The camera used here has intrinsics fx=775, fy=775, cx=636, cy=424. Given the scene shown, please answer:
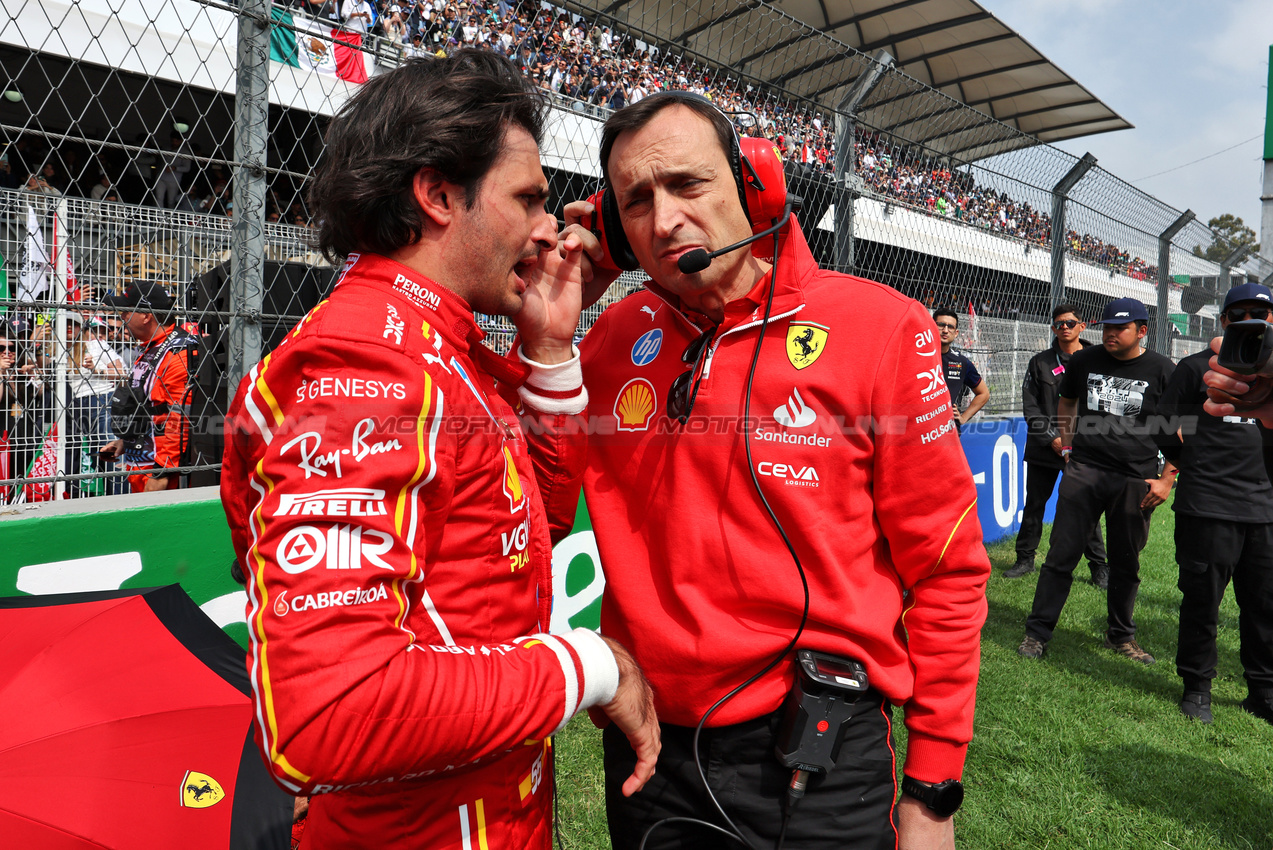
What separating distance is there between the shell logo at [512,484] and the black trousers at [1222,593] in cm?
426

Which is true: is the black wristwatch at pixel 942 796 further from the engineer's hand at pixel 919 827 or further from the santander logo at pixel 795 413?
the santander logo at pixel 795 413

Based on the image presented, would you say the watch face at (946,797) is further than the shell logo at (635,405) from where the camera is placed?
No

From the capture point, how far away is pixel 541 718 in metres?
0.96

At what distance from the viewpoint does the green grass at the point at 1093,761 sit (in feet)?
9.64

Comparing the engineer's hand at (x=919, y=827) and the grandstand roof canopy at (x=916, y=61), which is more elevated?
the grandstand roof canopy at (x=916, y=61)

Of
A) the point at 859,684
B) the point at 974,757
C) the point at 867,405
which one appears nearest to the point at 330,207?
the point at 867,405

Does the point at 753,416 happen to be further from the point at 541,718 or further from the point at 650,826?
the point at 650,826

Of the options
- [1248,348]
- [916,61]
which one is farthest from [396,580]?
[916,61]

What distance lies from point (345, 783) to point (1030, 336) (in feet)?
33.2

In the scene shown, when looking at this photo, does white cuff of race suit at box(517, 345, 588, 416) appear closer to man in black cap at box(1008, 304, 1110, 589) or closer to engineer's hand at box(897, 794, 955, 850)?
engineer's hand at box(897, 794, 955, 850)

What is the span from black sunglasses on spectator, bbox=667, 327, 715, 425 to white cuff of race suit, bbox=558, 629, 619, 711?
0.56m

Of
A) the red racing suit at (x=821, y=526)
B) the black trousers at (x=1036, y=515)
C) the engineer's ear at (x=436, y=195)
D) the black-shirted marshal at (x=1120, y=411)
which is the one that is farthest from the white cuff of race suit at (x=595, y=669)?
the black trousers at (x=1036, y=515)

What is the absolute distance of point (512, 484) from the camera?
3.78ft

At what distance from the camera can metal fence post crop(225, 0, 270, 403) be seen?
2797 mm
